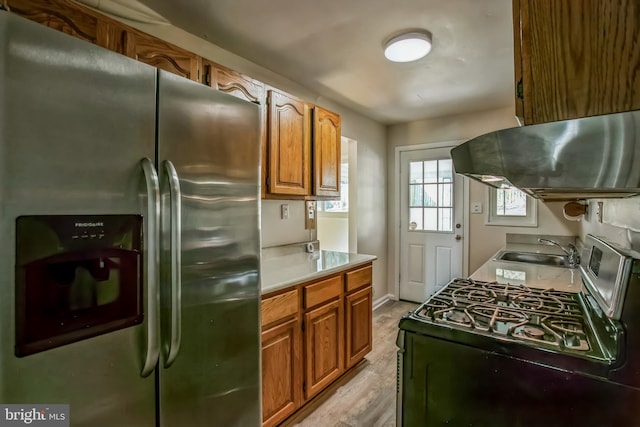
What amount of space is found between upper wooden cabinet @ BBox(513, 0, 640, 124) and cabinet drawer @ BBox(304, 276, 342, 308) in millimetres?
1419

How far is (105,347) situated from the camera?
902 mm

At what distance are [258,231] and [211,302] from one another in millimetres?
358

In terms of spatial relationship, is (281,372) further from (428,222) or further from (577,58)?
(428,222)

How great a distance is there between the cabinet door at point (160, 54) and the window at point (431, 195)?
119 inches

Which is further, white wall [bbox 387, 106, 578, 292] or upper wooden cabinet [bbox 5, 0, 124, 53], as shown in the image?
white wall [bbox 387, 106, 578, 292]

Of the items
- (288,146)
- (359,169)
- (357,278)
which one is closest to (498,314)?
(357,278)

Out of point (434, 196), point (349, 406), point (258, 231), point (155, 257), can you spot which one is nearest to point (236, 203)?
point (258, 231)

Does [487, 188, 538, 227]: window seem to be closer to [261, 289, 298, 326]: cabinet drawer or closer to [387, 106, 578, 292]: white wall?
[387, 106, 578, 292]: white wall

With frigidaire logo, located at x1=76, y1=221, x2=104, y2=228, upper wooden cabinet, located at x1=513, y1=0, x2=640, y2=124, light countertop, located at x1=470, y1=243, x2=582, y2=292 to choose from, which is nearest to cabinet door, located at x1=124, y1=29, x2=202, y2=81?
frigidaire logo, located at x1=76, y1=221, x2=104, y2=228

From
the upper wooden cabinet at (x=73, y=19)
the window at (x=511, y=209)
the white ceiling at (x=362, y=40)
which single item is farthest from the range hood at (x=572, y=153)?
the window at (x=511, y=209)

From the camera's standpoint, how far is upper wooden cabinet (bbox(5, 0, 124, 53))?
1.06 m

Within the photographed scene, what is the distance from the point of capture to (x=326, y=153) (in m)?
2.49

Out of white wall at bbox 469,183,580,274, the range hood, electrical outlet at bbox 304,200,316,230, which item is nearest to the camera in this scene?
the range hood

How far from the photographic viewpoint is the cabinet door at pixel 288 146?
6.61 feet
